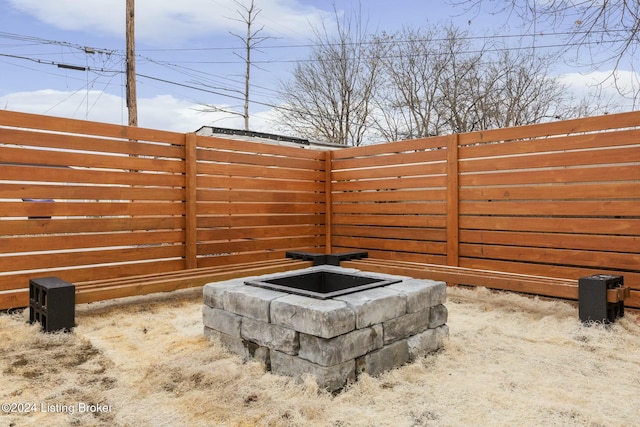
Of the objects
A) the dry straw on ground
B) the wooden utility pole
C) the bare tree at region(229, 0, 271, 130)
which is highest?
the bare tree at region(229, 0, 271, 130)

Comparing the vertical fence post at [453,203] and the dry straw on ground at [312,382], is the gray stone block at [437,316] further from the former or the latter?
the vertical fence post at [453,203]

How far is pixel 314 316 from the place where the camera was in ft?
7.83

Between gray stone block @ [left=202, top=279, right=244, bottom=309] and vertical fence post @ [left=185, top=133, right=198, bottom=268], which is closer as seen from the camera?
gray stone block @ [left=202, top=279, right=244, bottom=309]

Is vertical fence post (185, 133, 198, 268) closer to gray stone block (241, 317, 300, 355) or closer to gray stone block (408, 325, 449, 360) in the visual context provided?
gray stone block (241, 317, 300, 355)

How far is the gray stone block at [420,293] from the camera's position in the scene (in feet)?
9.63

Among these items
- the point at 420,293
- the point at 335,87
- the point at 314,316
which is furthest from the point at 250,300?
the point at 335,87

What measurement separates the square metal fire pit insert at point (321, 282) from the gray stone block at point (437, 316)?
343mm

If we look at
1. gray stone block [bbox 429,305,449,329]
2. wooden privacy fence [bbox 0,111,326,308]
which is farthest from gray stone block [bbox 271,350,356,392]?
wooden privacy fence [bbox 0,111,326,308]

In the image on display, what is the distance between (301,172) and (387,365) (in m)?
4.13

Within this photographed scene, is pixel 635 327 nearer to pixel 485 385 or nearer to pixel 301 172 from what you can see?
pixel 485 385

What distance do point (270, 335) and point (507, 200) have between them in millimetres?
3415

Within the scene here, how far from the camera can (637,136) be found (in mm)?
4000

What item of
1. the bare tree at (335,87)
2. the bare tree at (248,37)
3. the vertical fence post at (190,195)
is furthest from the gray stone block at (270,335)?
the bare tree at (248,37)

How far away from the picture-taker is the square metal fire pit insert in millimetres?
3115
